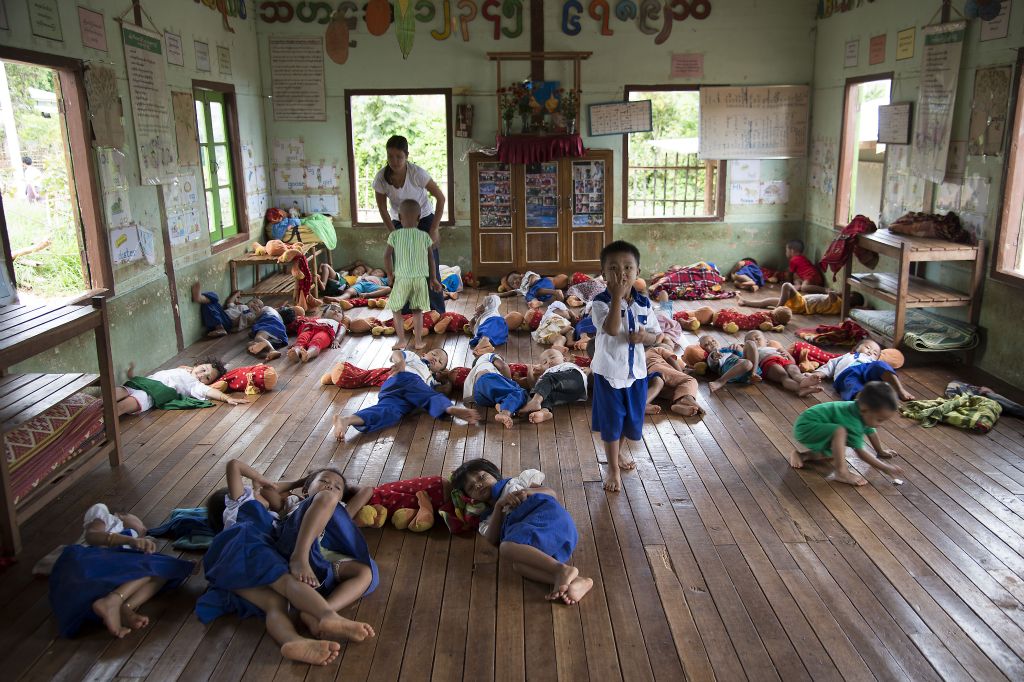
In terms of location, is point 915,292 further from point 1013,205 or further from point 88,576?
point 88,576

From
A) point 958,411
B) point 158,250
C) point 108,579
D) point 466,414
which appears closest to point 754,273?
point 958,411

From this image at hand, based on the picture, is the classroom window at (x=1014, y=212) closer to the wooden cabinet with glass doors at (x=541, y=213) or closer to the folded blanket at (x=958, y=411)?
the folded blanket at (x=958, y=411)

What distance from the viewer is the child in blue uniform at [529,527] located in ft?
10.6

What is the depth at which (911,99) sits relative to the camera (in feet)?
22.5

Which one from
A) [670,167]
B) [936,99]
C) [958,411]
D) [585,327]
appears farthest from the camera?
[670,167]

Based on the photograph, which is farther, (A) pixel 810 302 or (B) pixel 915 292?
(A) pixel 810 302

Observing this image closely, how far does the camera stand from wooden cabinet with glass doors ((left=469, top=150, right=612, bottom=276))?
9.14m

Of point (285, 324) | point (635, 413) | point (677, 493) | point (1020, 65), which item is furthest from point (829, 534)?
point (285, 324)

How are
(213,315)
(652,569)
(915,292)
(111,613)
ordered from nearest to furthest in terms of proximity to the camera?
(111,613)
(652,569)
(915,292)
(213,315)

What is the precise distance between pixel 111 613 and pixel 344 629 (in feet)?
2.87

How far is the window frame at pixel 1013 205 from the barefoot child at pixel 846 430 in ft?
7.28

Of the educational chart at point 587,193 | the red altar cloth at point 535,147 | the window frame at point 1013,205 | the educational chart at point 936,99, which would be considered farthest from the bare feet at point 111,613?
the educational chart at point 587,193

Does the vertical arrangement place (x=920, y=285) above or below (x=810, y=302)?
above

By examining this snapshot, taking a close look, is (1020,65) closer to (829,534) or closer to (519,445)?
(829,534)
